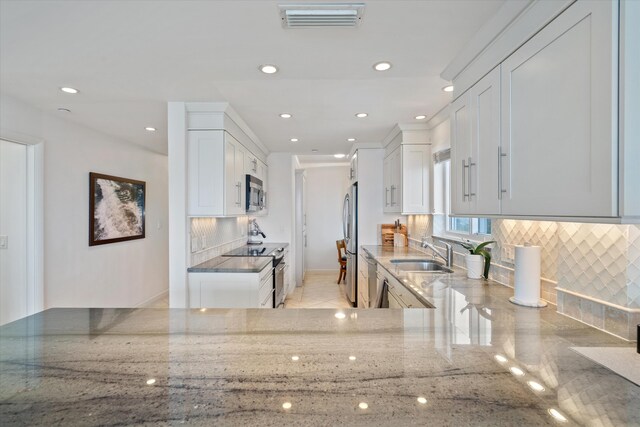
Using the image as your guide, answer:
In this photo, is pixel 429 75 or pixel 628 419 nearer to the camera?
pixel 628 419

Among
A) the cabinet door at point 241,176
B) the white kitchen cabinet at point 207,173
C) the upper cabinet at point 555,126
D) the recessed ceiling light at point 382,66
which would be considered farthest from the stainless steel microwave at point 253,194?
the upper cabinet at point 555,126

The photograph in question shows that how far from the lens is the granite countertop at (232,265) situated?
110 inches

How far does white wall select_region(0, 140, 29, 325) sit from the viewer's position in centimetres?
285

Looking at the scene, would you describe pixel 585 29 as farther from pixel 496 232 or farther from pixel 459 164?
pixel 496 232

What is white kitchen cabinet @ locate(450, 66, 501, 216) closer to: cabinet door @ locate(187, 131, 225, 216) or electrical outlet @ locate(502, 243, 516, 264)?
electrical outlet @ locate(502, 243, 516, 264)

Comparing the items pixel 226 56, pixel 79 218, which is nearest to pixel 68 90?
pixel 226 56

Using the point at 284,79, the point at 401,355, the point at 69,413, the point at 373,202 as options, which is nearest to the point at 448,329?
the point at 401,355

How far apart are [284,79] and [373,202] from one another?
2576 millimetres

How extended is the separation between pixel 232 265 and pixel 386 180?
240 cm

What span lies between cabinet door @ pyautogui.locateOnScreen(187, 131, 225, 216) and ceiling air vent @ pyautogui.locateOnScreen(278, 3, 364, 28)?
154cm

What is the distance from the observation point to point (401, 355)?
3.30 feet

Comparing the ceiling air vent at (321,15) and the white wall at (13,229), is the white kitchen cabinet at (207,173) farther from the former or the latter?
the white wall at (13,229)

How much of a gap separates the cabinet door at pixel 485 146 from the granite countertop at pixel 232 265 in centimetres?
194

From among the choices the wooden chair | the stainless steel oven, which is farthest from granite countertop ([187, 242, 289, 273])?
the wooden chair
